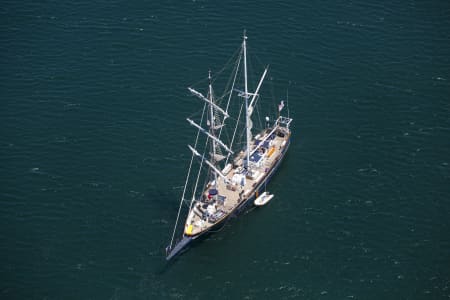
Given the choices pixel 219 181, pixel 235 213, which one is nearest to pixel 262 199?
pixel 235 213

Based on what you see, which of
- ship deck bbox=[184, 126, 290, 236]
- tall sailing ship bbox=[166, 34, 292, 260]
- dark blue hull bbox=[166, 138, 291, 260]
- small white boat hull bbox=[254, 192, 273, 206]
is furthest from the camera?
small white boat hull bbox=[254, 192, 273, 206]

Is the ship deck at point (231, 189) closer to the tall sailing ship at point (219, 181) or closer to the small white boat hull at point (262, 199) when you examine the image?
the tall sailing ship at point (219, 181)

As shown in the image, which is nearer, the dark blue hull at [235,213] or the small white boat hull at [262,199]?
the dark blue hull at [235,213]

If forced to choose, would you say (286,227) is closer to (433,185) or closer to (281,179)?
(281,179)

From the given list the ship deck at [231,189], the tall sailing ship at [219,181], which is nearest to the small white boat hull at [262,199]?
the tall sailing ship at [219,181]

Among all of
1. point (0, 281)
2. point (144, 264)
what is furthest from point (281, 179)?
point (0, 281)

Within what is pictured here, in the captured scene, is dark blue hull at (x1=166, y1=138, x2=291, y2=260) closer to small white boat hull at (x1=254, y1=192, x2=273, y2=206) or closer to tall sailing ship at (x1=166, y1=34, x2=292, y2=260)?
tall sailing ship at (x1=166, y1=34, x2=292, y2=260)

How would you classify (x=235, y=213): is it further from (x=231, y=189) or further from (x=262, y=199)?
(x=262, y=199)

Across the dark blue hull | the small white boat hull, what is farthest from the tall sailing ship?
the small white boat hull

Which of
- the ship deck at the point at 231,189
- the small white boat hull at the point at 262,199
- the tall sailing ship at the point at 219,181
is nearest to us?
the tall sailing ship at the point at 219,181
